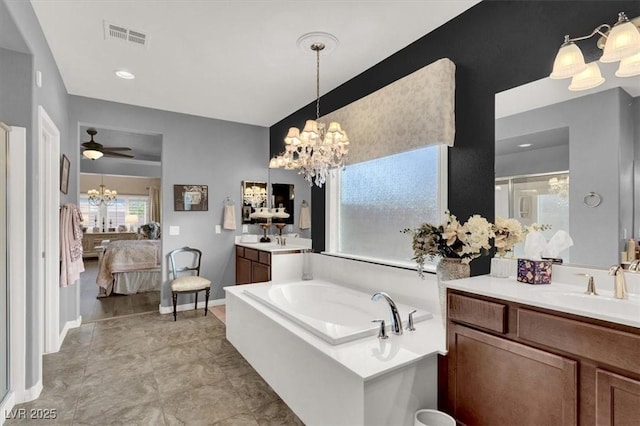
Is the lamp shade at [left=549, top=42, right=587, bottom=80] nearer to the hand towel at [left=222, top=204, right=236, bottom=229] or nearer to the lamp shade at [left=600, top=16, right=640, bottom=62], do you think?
the lamp shade at [left=600, top=16, right=640, bottom=62]

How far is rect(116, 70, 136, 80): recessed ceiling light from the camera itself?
3.31 metres

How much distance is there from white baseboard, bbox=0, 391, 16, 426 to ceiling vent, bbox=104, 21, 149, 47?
271 centimetres

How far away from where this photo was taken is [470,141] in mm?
2326

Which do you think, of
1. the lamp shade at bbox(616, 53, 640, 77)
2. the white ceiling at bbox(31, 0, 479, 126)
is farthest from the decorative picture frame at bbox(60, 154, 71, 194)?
the lamp shade at bbox(616, 53, 640, 77)

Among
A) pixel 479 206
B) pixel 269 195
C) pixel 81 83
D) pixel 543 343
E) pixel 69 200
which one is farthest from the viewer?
pixel 269 195

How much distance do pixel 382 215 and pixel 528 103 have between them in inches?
62.5

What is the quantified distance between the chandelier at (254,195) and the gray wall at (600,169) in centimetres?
402

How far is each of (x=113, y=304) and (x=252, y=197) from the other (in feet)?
8.49

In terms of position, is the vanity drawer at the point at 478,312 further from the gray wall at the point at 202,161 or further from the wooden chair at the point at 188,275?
the gray wall at the point at 202,161

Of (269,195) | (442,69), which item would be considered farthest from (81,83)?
(442,69)

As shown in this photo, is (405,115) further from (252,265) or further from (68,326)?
(68,326)

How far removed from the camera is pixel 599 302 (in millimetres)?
1517

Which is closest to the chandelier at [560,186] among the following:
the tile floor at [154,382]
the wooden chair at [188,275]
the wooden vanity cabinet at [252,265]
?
the tile floor at [154,382]

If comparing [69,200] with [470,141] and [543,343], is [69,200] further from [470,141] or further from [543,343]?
[543,343]
